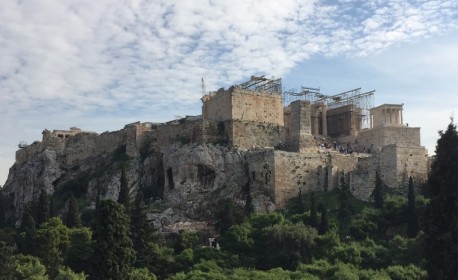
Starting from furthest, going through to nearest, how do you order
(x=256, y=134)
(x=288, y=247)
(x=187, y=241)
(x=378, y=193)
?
(x=256, y=134)
(x=378, y=193)
(x=187, y=241)
(x=288, y=247)

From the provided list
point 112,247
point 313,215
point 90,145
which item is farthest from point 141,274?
point 90,145

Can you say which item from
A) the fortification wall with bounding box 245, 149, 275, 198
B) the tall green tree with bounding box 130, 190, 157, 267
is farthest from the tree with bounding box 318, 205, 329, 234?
the tall green tree with bounding box 130, 190, 157, 267

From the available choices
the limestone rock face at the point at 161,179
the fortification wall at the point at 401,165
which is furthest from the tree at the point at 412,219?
the limestone rock face at the point at 161,179

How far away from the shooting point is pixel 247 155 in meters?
59.8

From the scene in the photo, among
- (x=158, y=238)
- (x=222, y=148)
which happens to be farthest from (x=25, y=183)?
(x=158, y=238)

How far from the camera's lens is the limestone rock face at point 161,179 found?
57.1 metres

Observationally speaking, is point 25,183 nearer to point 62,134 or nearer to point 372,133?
point 62,134

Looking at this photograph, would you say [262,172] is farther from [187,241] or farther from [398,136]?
[398,136]

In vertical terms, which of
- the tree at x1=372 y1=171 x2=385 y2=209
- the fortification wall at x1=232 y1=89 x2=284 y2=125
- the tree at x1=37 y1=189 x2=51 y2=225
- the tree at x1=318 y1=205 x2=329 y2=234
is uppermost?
the fortification wall at x1=232 y1=89 x2=284 y2=125

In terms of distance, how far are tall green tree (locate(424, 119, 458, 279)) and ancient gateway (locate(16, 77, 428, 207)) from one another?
27.5m

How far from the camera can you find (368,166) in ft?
190

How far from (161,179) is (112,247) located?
28031 mm

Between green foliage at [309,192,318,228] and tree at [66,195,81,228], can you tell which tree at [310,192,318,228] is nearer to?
green foliage at [309,192,318,228]

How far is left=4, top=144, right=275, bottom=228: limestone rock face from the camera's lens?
57.1 meters
